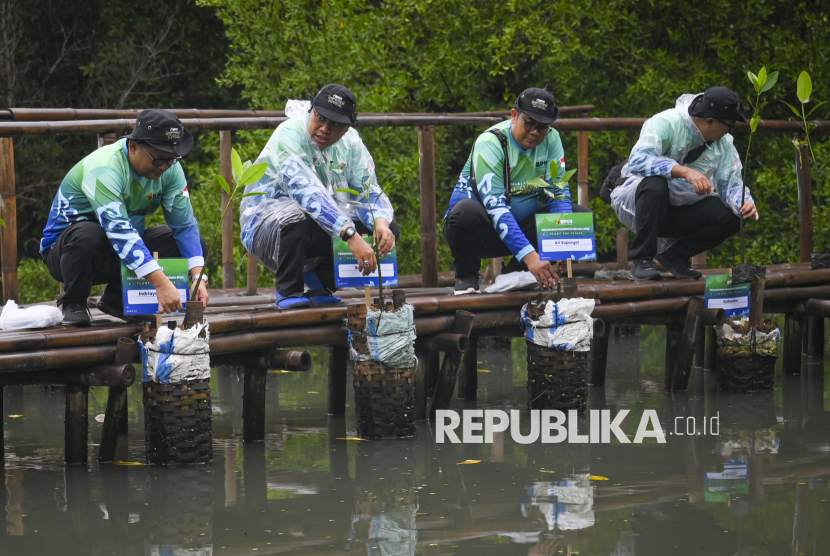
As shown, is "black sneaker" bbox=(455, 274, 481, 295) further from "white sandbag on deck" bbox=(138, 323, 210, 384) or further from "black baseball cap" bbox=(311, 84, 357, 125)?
"white sandbag on deck" bbox=(138, 323, 210, 384)

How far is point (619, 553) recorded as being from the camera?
355cm

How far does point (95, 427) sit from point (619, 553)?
317cm

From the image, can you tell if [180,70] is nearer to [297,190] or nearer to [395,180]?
[395,180]

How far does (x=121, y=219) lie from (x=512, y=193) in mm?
2143

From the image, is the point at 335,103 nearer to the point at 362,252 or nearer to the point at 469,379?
the point at 362,252

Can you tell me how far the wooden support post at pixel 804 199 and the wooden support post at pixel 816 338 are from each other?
478mm

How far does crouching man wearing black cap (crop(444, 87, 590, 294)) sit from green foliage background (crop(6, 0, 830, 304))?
330 cm

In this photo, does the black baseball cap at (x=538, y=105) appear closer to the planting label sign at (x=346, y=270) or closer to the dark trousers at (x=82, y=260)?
the planting label sign at (x=346, y=270)

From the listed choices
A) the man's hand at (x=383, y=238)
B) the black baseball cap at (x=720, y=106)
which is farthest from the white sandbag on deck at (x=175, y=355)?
the black baseball cap at (x=720, y=106)

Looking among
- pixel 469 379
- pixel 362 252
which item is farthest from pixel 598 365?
pixel 362 252

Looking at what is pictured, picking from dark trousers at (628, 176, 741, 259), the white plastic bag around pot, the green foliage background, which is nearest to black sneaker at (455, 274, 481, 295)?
dark trousers at (628, 176, 741, 259)

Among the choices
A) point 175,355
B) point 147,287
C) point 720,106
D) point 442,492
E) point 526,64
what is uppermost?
point 526,64

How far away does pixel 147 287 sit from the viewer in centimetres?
464

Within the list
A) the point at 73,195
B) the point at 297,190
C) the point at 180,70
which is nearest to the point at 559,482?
the point at 297,190
